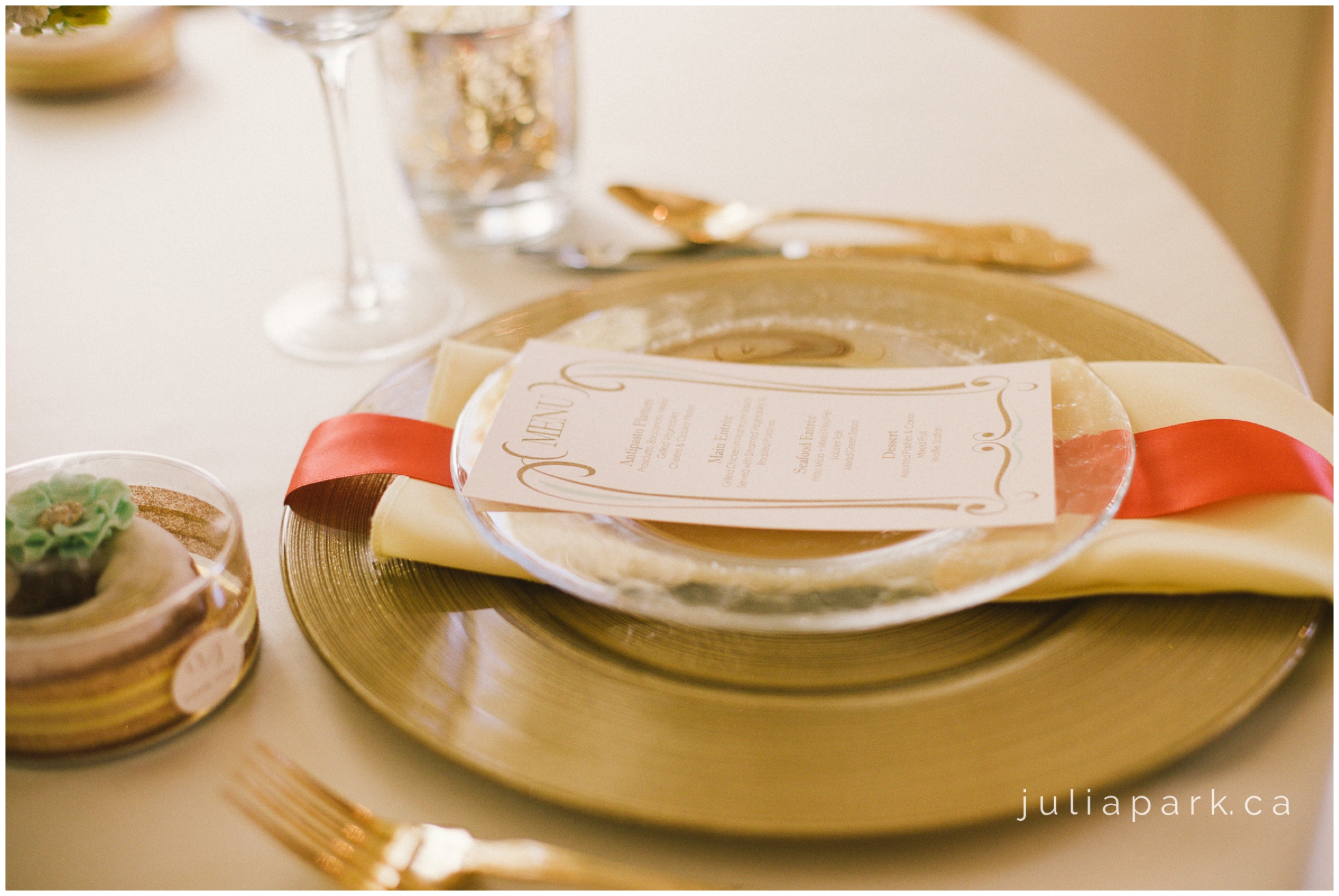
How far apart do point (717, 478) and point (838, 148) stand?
1.85 ft

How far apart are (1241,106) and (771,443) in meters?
1.61

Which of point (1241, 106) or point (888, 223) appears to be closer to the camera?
point (888, 223)

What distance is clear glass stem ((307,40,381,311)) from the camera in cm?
70

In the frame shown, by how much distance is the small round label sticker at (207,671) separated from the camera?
1.34 feet

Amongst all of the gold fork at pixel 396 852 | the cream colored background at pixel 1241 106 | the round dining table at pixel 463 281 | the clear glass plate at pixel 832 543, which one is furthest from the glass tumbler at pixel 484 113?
the cream colored background at pixel 1241 106

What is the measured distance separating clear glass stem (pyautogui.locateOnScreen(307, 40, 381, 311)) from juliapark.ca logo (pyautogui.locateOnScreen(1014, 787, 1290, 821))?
0.56 meters

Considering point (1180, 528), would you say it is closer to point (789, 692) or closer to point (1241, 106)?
point (789, 692)

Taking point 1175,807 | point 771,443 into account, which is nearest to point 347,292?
point 771,443

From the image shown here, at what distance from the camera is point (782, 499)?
466mm

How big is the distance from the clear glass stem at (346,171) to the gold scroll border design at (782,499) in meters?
0.26

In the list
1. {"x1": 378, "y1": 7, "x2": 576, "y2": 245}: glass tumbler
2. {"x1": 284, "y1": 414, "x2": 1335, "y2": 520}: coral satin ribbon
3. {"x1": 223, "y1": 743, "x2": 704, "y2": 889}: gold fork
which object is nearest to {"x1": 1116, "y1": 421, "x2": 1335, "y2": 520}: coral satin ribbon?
{"x1": 284, "y1": 414, "x2": 1335, "y2": 520}: coral satin ribbon

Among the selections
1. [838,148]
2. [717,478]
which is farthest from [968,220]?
[717,478]

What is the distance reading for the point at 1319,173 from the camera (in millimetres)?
1605

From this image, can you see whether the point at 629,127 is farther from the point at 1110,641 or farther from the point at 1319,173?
the point at 1319,173
